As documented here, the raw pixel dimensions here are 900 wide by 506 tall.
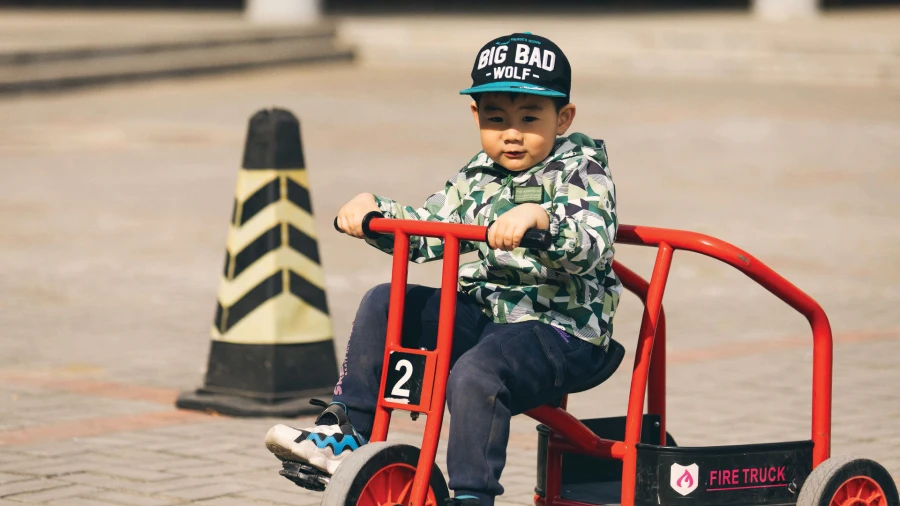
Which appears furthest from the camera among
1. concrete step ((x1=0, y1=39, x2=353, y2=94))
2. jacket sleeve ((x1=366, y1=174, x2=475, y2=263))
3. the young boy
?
concrete step ((x1=0, y1=39, x2=353, y2=94))

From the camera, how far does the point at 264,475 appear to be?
5121 mm

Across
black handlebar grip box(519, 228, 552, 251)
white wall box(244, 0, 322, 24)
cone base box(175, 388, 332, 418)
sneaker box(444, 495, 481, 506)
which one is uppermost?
white wall box(244, 0, 322, 24)

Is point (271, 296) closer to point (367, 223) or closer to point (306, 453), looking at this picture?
point (367, 223)

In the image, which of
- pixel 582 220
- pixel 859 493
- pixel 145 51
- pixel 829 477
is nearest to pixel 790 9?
pixel 145 51

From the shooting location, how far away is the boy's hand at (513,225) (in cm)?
358

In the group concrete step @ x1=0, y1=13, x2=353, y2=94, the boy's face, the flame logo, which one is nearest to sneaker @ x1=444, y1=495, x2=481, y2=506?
the flame logo

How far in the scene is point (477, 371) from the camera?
12.2 feet

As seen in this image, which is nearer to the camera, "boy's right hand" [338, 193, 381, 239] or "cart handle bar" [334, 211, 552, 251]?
"cart handle bar" [334, 211, 552, 251]

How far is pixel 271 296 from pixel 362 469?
8.06 feet

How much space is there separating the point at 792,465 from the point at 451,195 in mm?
1143

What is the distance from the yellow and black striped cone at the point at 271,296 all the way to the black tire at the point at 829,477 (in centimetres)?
248

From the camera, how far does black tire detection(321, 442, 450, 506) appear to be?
3.67 metres

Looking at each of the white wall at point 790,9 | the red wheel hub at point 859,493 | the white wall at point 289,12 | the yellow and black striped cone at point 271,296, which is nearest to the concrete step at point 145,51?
the white wall at point 289,12

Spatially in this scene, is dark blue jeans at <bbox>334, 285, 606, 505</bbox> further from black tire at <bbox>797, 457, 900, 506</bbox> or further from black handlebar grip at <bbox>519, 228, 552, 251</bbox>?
black tire at <bbox>797, 457, 900, 506</bbox>
